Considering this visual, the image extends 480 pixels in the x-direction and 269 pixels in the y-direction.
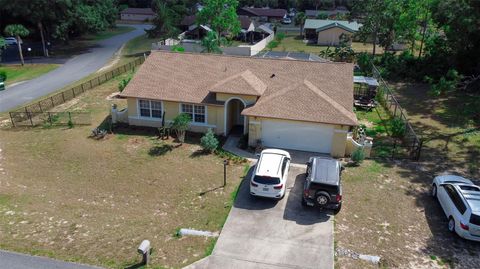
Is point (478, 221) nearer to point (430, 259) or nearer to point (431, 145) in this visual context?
point (430, 259)

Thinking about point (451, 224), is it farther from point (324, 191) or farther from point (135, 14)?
point (135, 14)

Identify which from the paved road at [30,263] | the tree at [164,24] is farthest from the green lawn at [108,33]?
the paved road at [30,263]

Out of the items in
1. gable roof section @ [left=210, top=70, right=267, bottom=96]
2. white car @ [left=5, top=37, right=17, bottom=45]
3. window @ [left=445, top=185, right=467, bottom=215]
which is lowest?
window @ [left=445, top=185, right=467, bottom=215]

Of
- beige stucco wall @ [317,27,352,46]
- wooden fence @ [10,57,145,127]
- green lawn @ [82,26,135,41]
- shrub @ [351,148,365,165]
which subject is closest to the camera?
shrub @ [351,148,365,165]

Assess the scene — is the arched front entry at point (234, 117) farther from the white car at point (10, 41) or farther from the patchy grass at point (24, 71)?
the white car at point (10, 41)

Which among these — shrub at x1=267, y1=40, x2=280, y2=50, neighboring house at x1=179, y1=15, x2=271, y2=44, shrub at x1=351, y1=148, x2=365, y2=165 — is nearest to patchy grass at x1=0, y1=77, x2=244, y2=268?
shrub at x1=351, y1=148, x2=365, y2=165

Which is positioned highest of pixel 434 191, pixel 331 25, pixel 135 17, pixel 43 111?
pixel 331 25

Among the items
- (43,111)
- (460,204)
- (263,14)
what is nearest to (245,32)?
(263,14)

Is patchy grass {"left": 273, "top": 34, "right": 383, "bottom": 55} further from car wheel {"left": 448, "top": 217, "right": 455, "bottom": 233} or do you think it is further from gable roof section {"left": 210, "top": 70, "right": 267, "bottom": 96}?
car wheel {"left": 448, "top": 217, "right": 455, "bottom": 233}

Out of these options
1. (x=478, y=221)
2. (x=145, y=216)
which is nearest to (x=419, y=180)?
(x=478, y=221)
